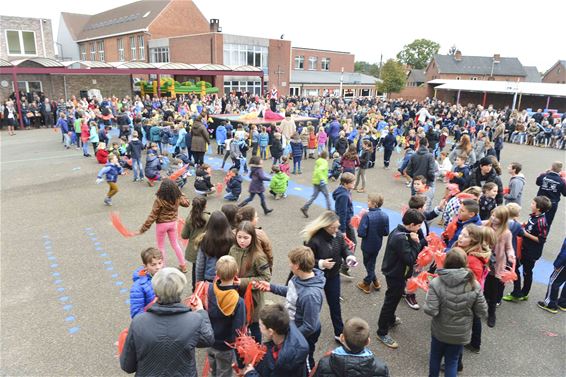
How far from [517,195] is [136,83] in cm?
3237

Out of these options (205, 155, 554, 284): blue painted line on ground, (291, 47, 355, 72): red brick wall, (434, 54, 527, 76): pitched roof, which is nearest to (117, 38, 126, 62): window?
(291, 47, 355, 72): red brick wall

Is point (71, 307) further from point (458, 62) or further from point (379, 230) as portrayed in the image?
point (458, 62)

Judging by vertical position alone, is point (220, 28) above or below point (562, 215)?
above

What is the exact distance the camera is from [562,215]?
10.2 metres

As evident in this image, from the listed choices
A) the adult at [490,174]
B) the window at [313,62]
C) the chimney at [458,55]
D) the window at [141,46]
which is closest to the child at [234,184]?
the adult at [490,174]

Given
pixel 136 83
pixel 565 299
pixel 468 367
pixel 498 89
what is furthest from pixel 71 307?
pixel 498 89

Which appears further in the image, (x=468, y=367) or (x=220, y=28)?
(x=220, y=28)

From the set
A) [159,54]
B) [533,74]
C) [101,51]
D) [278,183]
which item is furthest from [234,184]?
[533,74]

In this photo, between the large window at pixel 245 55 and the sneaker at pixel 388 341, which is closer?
the sneaker at pixel 388 341

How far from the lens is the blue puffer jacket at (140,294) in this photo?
3609 mm

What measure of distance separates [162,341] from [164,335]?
1.7 inches

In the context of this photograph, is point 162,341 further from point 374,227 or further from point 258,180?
point 258,180

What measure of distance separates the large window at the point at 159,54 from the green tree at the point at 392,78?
29468 millimetres

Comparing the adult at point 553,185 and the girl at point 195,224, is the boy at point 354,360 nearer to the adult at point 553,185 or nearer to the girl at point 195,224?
the girl at point 195,224
